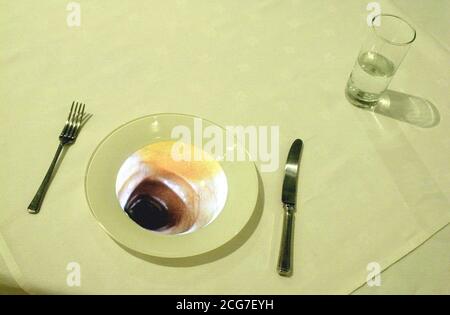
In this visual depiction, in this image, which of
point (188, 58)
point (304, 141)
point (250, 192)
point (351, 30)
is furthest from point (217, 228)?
point (351, 30)

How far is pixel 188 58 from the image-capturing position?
72cm

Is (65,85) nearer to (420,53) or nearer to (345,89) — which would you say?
(345,89)

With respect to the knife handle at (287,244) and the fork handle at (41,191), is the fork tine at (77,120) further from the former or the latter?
the knife handle at (287,244)

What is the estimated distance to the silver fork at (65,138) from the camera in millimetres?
521

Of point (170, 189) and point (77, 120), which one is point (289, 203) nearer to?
point (170, 189)

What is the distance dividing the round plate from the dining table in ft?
0.12

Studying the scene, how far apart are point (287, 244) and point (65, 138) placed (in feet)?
1.15

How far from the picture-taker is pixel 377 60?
67cm

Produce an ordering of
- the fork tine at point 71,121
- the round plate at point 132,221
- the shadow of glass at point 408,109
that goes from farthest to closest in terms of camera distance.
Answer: the shadow of glass at point 408,109
the fork tine at point 71,121
the round plate at point 132,221

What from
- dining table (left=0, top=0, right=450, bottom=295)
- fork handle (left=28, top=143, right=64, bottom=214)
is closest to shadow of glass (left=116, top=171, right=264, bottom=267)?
dining table (left=0, top=0, right=450, bottom=295)

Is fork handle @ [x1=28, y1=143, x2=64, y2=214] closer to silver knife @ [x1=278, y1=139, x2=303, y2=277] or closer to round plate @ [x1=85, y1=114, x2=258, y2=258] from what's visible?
round plate @ [x1=85, y1=114, x2=258, y2=258]

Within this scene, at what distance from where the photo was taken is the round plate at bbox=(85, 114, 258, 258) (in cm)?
48

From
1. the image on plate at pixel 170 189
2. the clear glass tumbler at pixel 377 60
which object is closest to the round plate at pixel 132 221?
the image on plate at pixel 170 189

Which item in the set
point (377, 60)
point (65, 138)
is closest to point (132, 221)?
point (65, 138)
